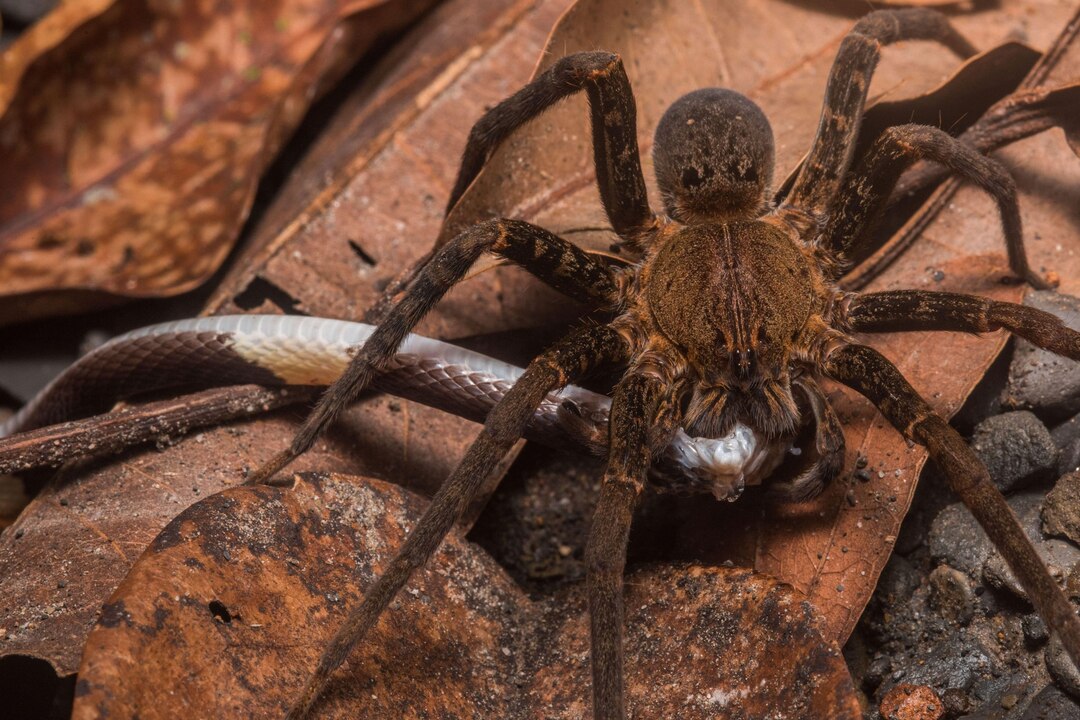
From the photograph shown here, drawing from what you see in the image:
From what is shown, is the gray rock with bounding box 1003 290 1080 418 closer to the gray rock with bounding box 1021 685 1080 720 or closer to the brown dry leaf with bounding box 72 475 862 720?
the gray rock with bounding box 1021 685 1080 720

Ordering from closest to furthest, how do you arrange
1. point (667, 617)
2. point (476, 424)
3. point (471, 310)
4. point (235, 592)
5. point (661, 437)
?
point (235, 592) → point (667, 617) → point (661, 437) → point (476, 424) → point (471, 310)

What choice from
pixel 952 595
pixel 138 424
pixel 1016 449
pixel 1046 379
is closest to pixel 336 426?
Answer: pixel 138 424

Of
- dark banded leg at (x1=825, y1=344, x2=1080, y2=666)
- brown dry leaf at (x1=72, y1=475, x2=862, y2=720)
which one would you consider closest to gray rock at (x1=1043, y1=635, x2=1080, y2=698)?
dark banded leg at (x1=825, y1=344, x2=1080, y2=666)

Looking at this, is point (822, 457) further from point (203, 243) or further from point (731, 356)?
point (203, 243)

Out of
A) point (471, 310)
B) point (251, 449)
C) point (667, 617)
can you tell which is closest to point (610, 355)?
point (471, 310)

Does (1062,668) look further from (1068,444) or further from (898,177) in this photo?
(898,177)
